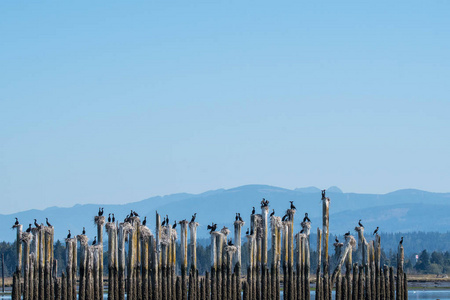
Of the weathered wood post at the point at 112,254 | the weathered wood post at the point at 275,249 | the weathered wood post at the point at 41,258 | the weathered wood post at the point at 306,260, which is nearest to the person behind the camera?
the weathered wood post at the point at 112,254

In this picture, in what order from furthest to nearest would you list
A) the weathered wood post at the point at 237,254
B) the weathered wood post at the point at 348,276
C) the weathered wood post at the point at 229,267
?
the weathered wood post at the point at 348,276 → the weathered wood post at the point at 237,254 → the weathered wood post at the point at 229,267

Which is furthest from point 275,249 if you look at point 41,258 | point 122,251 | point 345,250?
point 41,258

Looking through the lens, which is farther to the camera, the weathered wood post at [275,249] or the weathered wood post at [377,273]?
the weathered wood post at [377,273]

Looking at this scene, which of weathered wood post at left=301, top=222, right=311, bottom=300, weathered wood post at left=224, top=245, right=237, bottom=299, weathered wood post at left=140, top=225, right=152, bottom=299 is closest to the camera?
weathered wood post at left=140, top=225, right=152, bottom=299

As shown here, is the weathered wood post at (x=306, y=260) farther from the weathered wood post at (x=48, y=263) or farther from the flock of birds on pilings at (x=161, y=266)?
the weathered wood post at (x=48, y=263)

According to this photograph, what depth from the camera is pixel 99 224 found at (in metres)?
39.0

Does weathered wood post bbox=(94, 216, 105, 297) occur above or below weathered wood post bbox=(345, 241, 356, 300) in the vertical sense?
above

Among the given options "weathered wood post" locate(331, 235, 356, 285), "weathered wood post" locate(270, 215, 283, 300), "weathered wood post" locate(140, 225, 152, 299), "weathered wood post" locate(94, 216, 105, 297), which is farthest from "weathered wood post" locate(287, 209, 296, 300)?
"weathered wood post" locate(94, 216, 105, 297)

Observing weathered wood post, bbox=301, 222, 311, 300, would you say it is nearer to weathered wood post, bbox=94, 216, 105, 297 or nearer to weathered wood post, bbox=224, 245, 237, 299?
weathered wood post, bbox=224, 245, 237, 299

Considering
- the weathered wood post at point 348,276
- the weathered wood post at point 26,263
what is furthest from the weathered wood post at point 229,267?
the weathered wood post at point 26,263

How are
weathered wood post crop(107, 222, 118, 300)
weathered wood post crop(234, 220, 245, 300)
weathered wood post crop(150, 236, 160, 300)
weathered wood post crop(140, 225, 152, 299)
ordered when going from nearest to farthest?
1. weathered wood post crop(107, 222, 118, 300)
2. weathered wood post crop(140, 225, 152, 299)
3. weathered wood post crop(150, 236, 160, 300)
4. weathered wood post crop(234, 220, 245, 300)

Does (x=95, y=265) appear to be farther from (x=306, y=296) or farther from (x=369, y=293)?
(x=369, y=293)

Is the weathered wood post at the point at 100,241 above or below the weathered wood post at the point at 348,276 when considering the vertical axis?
above

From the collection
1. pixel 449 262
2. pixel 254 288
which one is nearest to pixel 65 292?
pixel 254 288
